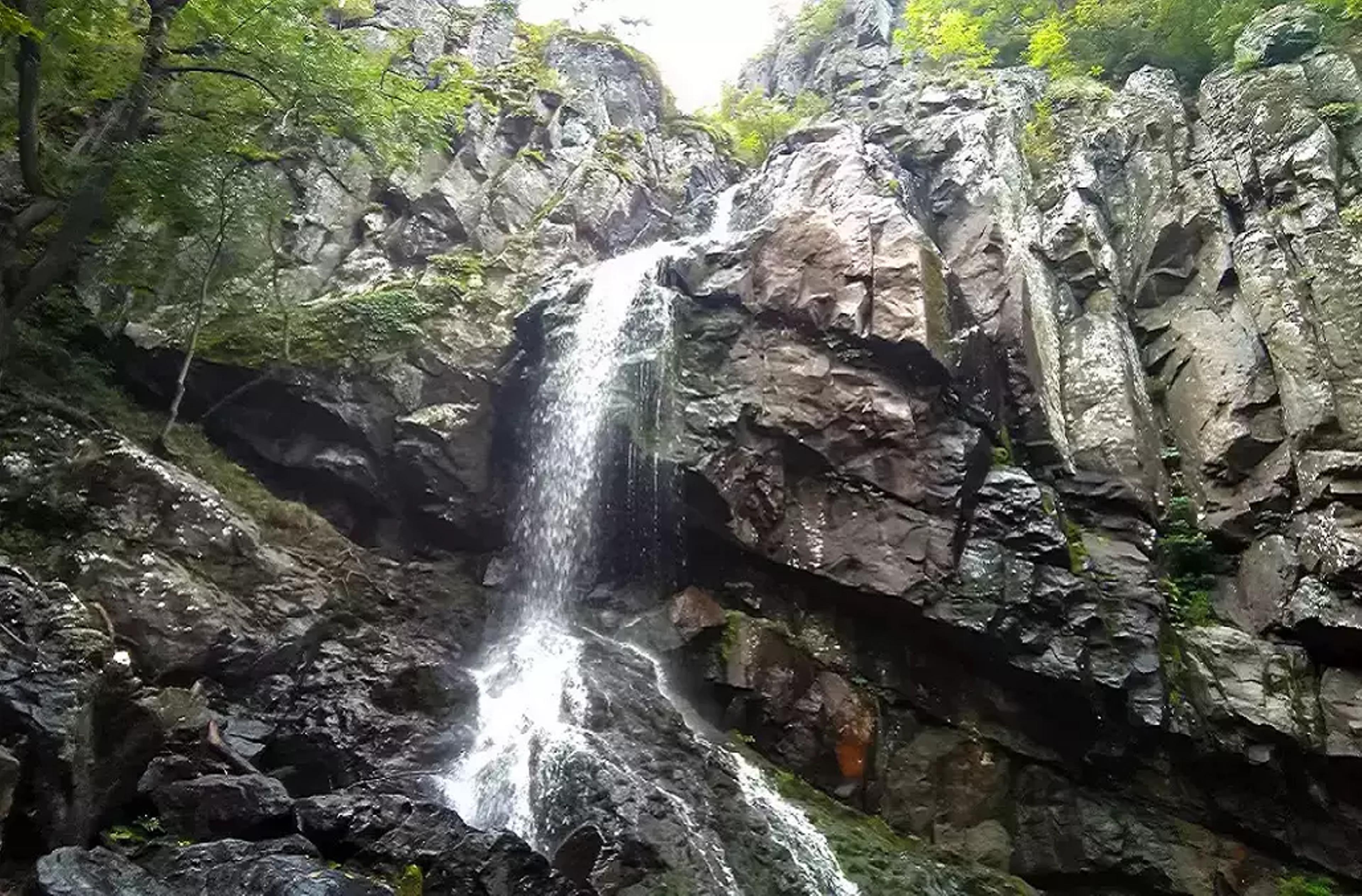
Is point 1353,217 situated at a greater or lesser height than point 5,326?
greater

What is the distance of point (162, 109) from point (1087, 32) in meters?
17.9

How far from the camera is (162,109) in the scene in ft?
36.7

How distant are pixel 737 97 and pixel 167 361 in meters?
18.3

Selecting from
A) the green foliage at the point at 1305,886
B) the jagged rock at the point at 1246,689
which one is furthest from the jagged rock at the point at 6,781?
the green foliage at the point at 1305,886

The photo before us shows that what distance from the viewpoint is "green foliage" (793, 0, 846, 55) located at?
Result: 85.7 ft

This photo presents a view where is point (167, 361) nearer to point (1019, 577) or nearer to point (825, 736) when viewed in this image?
point (825, 736)

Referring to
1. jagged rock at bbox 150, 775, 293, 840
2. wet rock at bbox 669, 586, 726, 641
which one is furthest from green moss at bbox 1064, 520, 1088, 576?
jagged rock at bbox 150, 775, 293, 840

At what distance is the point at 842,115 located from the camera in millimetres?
21344

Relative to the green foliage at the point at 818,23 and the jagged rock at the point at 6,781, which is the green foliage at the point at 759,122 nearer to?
the green foliage at the point at 818,23

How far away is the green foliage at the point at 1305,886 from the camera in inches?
370

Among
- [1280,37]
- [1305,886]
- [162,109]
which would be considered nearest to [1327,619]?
[1305,886]

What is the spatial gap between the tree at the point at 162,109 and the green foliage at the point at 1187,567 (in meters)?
11.6

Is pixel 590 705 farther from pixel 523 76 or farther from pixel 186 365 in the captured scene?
pixel 523 76

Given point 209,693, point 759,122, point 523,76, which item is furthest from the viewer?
point 759,122
